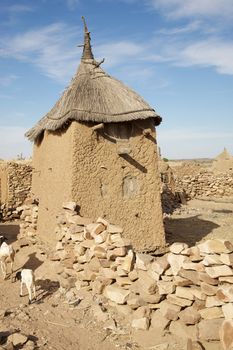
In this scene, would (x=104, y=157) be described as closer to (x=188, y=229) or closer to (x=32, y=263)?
(x=32, y=263)

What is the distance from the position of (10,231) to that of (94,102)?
6502 mm

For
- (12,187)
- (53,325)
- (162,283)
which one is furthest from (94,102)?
(12,187)

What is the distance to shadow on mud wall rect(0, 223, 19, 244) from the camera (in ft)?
36.3

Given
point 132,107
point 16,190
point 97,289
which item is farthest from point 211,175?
point 97,289

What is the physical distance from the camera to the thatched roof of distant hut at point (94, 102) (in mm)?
8258

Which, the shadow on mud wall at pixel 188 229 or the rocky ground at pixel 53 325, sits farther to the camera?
the shadow on mud wall at pixel 188 229

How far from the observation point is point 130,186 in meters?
8.75

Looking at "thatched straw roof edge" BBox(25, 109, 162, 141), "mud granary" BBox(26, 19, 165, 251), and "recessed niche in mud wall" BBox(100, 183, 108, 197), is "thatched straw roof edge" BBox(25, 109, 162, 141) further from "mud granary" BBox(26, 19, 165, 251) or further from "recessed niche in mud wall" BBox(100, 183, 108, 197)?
"recessed niche in mud wall" BBox(100, 183, 108, 197)

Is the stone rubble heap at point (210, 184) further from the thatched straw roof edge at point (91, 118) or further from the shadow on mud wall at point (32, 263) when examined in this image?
the shadow on mud wall at point (32, 263)

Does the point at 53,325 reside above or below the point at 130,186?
below

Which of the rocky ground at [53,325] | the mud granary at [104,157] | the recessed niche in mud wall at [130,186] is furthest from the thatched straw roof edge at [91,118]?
the rocky ground at [53,325]

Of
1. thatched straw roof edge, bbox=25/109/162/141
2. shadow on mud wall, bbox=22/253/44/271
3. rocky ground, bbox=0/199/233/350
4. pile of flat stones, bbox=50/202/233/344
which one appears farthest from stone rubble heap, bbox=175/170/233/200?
pile of flat stones, bbox=50/202/233/344

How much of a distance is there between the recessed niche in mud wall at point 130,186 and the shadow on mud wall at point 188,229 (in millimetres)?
2509

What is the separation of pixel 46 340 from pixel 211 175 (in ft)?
61.4
